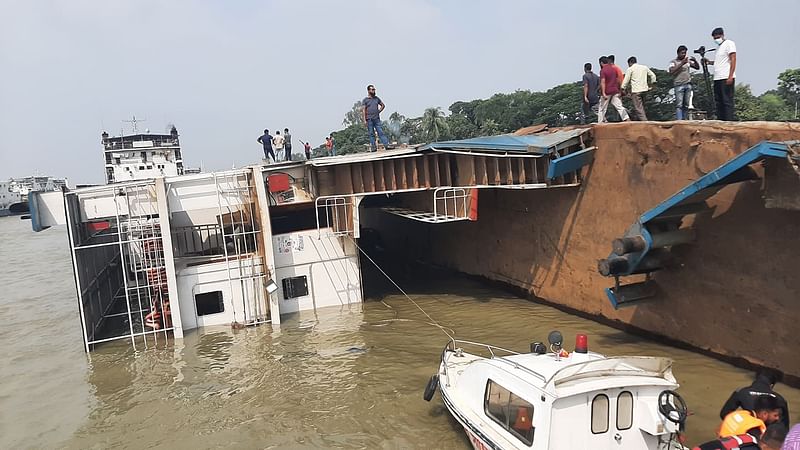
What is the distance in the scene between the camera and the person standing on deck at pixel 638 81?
46.5 ft

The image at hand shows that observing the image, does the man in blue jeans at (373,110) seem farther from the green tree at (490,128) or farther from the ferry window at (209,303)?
the green tree at (490,128)

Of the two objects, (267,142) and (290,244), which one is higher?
(267,142)

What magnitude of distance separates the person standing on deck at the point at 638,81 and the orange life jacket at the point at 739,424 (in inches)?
393

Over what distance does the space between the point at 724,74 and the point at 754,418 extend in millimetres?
8642

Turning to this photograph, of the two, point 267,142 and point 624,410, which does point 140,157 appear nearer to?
point 267,142

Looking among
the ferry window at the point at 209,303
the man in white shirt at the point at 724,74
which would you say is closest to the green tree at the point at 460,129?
the ferry window at the point at 209,303

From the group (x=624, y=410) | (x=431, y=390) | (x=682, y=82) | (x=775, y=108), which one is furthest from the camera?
(x=775, y=108)

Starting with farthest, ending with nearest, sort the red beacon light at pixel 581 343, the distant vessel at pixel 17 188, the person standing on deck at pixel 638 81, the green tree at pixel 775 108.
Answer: the distant vessel at pixel 17 188
the green tree at pixel 775 108
the person standing on deck at pixel 638 81
the red beacon light at pixel 581 343

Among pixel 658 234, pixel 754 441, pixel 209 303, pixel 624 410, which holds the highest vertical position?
pixel 658 234

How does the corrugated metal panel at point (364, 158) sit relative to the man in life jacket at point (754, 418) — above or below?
above

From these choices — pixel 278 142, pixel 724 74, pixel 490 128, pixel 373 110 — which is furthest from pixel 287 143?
pixel 490 128

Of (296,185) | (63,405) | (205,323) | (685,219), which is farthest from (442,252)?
(63,405)

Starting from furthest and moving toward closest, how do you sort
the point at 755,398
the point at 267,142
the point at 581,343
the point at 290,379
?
1. the point at 267,142
2. the point at 290,379
3. the point at 581,343
4. the point at 755,398

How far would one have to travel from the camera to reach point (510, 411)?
710cm
